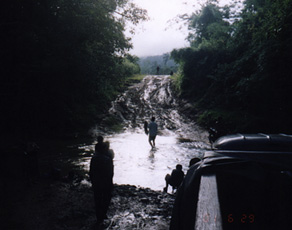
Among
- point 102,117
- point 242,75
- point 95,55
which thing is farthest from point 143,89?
point 95,55

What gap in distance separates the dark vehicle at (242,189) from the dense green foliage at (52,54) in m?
12.2

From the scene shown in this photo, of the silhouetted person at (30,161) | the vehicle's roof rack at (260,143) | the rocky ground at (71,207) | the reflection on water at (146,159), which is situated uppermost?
the vehicle's roof rack at (260,143)

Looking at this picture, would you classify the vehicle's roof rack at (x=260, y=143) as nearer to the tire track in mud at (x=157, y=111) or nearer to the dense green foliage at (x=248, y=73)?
the dense green foliage at (x=248, y=73)

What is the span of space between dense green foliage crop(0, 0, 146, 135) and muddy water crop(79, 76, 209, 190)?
3.97 metres

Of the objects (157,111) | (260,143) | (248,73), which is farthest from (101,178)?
(157,111)

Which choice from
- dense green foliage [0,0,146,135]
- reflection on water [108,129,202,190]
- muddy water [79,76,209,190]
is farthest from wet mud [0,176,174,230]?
dense green foliage [0,0,146,135]

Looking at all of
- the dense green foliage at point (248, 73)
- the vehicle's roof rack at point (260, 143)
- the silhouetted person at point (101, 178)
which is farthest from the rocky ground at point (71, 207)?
the dense green foliage at point (248, 73)

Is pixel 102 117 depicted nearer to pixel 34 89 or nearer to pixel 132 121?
pixel 132 121

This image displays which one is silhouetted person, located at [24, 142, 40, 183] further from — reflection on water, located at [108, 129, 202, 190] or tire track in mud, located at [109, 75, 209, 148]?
tire track in mud, located at [109, 75, 209, 148]

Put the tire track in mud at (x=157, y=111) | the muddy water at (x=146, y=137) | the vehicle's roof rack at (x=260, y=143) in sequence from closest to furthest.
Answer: the vehicle's roof rack at (x=260, y=143) → the muddy water at (x=146, y=137) → the tire track in mud at (x=157, y=111)

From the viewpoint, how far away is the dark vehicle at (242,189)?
1115 millimetres

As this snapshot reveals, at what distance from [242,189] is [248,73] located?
17885 millimetres

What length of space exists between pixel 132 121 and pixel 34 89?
9214 mm

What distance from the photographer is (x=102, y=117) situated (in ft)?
68.8
